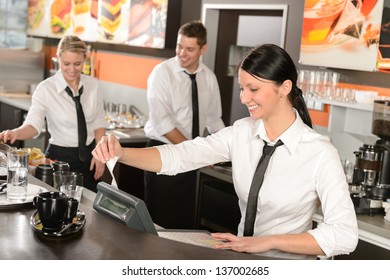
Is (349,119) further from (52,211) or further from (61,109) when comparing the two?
(52,211)

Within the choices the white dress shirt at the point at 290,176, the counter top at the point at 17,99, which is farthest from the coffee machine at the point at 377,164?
the counter top at the point at 17,99

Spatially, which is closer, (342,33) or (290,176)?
(290,176)

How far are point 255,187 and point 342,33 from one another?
157 cm

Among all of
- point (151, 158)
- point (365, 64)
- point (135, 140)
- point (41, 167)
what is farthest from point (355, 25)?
point (135, 140)

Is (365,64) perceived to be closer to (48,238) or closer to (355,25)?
(355,25)

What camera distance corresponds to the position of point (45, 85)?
4098mm

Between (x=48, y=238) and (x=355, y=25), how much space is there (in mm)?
2326

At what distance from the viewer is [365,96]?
383 cm

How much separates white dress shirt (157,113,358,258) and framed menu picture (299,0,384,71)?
1.25m

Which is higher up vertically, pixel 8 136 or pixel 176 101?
pixel 176 101

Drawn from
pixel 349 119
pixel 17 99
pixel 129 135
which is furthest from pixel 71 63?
pixel 17 99

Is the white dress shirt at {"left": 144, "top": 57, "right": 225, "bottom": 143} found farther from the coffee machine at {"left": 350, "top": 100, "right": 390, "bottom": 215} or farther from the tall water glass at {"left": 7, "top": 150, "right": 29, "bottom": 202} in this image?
the tall water glass at {"left": 7, "top": 150, "right": 29, "bottom": 202}

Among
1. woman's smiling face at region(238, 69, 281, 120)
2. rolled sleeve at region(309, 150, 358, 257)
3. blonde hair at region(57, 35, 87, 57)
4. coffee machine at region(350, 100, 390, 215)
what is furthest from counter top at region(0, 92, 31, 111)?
rolled sleeve at region(309, 150, 358, 257)

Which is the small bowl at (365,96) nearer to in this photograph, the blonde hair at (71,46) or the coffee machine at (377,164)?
the coffee machine at (377,164)
